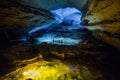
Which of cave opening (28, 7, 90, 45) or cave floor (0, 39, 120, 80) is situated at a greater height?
cave opening (28, 7, 90, 45)

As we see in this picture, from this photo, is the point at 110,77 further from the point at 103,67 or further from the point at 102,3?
the point at 102,3

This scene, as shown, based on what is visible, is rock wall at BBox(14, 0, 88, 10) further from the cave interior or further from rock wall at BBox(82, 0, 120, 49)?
rock wall at BBox(82, 0, 120, 49)

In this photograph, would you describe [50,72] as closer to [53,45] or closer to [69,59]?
[69,59]

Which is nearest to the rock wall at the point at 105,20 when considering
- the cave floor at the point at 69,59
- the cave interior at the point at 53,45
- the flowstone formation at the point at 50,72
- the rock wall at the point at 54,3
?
the cave interior at the point at 53,45

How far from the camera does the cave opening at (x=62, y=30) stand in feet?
38.2

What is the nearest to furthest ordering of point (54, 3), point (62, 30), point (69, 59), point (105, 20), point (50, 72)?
point (50, 72)
point (69, 59)
point (105, 20)
point (62, 30)
point (54, 3)

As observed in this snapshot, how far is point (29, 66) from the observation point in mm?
8023

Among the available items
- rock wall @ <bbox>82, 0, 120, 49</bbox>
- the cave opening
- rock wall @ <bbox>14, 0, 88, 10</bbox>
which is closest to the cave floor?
rock wall @ <bbox>82, 0, 120, 49</bbox>

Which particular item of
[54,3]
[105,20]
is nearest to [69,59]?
[105,20]

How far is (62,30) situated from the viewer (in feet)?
A: 45.7

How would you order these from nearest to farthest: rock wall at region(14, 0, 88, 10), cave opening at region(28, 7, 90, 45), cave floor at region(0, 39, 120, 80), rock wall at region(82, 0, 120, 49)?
cave floor at region(0, 39, 120, 80) < rock wall at region(82, 0, 120, 49) < cave opening at region(28, 7, 90, 45) < rock wall at region(14, 0, 88, 10)

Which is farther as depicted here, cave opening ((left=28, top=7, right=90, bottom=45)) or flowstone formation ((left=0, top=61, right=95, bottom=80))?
cave opening ((left=28, top=7, right=90, bottom=45))

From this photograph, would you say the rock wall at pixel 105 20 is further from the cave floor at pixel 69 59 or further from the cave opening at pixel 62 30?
the cave opening at pixel 62 30

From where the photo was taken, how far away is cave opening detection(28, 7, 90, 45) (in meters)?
11.7
